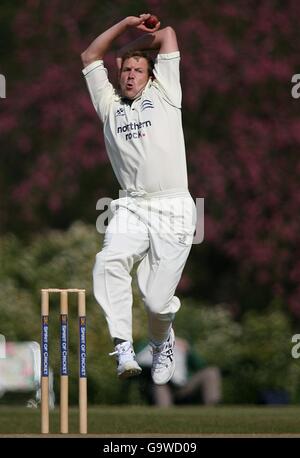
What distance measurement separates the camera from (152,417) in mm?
10414

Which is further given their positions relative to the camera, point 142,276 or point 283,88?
point 283,88

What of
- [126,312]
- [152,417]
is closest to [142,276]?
[126,312]

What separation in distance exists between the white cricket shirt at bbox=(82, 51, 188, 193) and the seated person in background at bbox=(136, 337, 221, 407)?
17.7 feet

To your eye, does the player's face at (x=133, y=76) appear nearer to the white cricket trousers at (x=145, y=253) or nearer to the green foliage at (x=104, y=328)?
the white cricket trousers at (x=145, y=253)

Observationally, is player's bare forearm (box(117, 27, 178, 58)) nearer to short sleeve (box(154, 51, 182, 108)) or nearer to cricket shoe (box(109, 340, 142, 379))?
short sleeve (box(154, 51, 182, 108))

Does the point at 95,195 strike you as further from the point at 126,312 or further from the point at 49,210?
the point at 126,312

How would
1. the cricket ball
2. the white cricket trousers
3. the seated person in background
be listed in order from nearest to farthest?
the white cricket trousers → the cricket ball → the seated person in background

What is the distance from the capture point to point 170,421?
9.95 meters

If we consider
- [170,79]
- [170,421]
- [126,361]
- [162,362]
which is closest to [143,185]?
[170,79]

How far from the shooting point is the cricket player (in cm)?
848

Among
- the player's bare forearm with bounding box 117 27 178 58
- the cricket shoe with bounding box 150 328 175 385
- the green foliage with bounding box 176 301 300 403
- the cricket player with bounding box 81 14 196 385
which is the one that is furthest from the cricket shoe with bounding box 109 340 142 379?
the green foliage with bounding box 176 301 300 403

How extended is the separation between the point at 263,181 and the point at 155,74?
313 inches

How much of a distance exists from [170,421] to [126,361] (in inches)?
68.4

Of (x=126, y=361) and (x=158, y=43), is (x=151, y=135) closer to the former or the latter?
(x=158, y=43)
